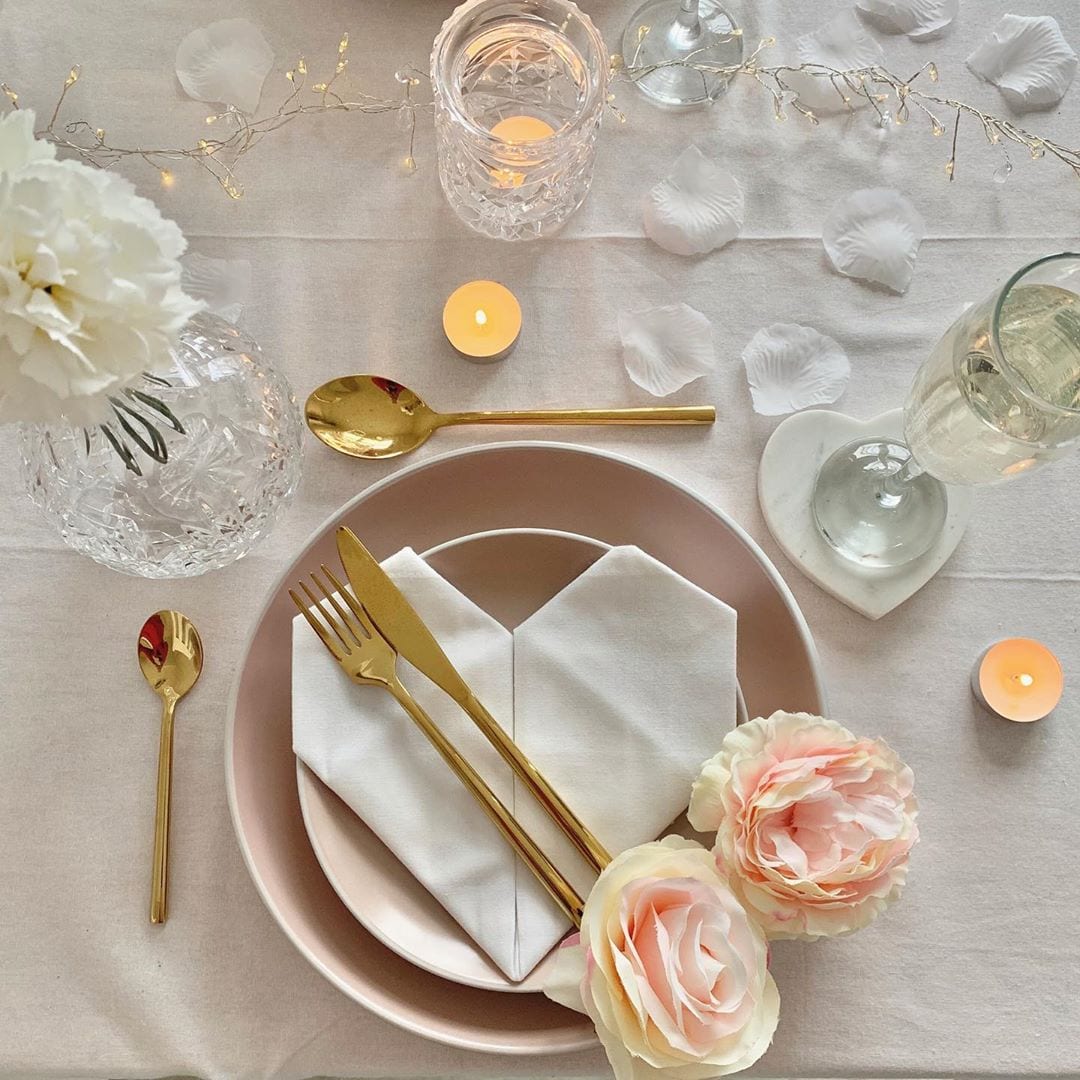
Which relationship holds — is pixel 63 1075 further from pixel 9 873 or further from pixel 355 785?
pixel 355 785

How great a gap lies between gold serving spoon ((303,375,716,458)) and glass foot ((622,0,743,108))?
23 centimetres

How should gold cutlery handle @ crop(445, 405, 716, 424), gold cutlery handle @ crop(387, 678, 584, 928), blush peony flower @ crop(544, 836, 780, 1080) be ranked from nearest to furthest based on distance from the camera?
blush peony flower @ crop(544, 836, 780, 1080)
gold cutlery handle @ crop(387, 678, 584, 928)
gold cutlery handle @ crop(445, 405, 716, 424)

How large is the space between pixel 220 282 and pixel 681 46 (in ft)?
1.18

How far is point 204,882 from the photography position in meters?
0.60

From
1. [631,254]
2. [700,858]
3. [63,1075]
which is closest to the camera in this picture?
[700,858]

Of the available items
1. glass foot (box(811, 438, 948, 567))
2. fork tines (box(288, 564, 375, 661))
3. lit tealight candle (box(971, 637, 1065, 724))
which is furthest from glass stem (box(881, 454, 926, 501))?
fork tines (box(288, 564, 375, 661))

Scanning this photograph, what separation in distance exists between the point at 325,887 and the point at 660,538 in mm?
281

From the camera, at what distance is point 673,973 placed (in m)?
0.44

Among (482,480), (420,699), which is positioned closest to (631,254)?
(482,480)

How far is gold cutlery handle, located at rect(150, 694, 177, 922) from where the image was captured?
0.59 meters

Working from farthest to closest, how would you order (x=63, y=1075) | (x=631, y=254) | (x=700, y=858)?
(x=631, y=254)
(x=63, y=1075)
(x=700, y=858)

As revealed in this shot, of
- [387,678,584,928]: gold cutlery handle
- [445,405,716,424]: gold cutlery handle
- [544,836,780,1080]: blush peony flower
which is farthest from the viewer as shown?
[445,405,716,424]: gold cutlery handle

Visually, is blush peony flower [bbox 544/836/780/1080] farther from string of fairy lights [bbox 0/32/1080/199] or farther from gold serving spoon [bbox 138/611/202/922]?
string of fairy lights [bbox 0/32/1080/199]

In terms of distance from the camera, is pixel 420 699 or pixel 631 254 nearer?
pixel 420 699
